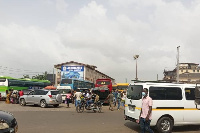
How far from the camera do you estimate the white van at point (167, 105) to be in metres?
9.98

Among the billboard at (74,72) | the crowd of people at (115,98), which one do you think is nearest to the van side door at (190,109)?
the crowd of people at (115,98)

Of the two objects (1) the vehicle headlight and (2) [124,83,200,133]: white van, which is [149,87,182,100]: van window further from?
(1) the vehicle headlight

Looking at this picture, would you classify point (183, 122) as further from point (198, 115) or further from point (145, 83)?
point (145, 83)

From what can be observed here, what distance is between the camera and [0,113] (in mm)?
6316

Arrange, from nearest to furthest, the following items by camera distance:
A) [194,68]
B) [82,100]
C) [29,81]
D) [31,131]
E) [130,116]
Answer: [31,131], [130,116], [82,100], [29,81], [194,68]

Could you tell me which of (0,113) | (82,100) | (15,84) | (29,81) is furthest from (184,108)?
(29,81)

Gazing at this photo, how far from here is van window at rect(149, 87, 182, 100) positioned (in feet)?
33.0

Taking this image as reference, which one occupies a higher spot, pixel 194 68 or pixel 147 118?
pixel 194 68

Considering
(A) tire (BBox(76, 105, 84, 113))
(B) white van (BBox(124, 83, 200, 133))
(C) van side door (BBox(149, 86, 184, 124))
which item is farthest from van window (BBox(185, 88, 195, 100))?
(A) tire (BBox(76, 105, 84, 113))

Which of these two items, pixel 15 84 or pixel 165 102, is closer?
pixel 165 102

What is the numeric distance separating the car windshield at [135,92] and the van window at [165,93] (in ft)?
1.48

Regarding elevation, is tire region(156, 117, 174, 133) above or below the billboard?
below

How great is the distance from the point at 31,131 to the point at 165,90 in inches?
234

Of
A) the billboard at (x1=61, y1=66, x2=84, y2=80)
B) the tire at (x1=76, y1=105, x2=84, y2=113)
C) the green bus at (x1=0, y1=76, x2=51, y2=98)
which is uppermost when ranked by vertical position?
the billboard at (x1=61, y1=66, x2=84, y2=80)
